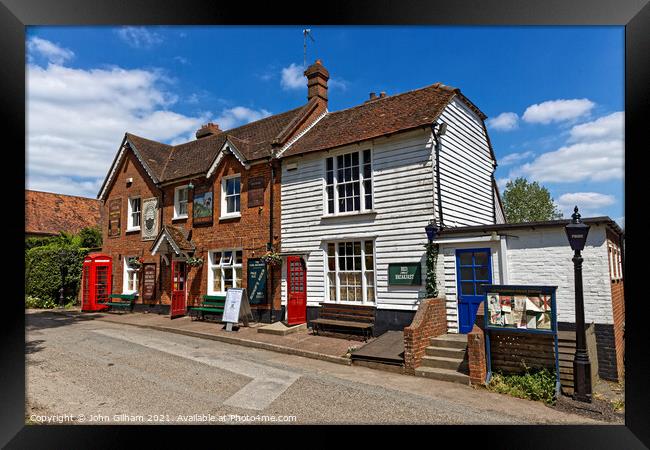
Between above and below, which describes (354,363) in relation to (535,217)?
below

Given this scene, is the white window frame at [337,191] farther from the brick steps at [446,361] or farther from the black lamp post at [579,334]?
the black lamp post at [579,334]

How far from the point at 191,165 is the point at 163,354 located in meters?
10.0

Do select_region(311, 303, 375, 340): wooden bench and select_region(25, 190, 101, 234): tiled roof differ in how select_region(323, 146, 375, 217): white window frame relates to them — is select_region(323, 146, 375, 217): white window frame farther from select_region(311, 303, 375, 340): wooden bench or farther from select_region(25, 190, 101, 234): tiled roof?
select_region(25, 190, 101, 234): tiled roof

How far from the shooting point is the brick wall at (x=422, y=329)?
8172mm

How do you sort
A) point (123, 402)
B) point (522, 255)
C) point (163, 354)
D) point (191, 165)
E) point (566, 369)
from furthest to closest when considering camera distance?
point (191, 165) → point (163, 354) → point (522, 255) → point (566, 369) → point (123, 402)

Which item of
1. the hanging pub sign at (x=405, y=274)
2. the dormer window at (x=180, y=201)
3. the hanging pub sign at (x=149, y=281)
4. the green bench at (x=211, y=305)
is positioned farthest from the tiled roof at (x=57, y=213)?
the hanging pub sign at (x=405, y=274)

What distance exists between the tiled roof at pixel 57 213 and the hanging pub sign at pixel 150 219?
14519 millimetres

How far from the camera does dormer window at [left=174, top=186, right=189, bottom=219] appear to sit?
1708cm

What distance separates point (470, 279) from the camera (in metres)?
9.61

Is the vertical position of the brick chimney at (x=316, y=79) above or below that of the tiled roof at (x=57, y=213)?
above

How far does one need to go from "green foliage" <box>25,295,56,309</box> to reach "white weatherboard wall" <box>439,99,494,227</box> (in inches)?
792

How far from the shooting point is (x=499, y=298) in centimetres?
734
